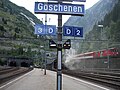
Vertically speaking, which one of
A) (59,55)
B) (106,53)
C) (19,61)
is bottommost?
(59,55)

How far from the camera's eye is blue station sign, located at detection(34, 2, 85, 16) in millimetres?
18109

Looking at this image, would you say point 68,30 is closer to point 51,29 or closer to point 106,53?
point 51,29

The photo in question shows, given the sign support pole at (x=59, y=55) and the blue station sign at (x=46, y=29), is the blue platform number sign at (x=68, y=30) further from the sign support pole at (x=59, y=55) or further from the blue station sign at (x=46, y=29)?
the blue station sign at (x=46, y=29)

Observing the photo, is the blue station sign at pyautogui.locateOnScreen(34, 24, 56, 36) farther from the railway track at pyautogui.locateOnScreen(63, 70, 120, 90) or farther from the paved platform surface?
the railway track at pyautogui.locateOnScreen(63, 70, 120, 90)

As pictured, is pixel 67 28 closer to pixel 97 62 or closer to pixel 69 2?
pixel 69 2

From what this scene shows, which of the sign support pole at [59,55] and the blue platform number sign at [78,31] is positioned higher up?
the blue platform number sign at [78,31]

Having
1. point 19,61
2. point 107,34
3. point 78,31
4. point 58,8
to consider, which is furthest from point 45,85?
point 19,61

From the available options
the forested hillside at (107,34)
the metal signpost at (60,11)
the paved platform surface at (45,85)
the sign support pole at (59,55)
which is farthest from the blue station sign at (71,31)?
the forested hillside at (107,34)

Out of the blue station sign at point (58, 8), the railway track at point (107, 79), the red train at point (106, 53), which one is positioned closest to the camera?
the blue station sign at point (58, 8)

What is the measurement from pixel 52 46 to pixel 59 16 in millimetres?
1765

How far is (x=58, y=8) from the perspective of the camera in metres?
18.1

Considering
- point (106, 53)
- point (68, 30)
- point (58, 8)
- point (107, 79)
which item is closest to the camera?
point (58, 8)

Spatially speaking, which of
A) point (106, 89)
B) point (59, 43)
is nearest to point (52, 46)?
point (59, 43)

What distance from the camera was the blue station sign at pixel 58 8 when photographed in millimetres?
18109
